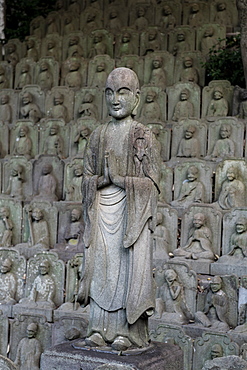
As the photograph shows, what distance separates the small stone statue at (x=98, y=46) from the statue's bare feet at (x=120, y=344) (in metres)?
11.8

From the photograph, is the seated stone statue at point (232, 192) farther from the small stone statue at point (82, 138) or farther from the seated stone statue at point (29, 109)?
the seated stone statue at point (29, 109)

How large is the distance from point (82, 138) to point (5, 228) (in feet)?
8.08

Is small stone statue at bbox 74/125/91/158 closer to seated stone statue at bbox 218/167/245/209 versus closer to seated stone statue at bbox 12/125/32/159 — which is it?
seated stone statue at bbox 12/125/32/159

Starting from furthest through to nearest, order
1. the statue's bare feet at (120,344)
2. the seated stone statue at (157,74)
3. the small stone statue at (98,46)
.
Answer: the small stone statue at (98,46)
the seated stone statue at (157,74)
the statue's bare feet at (120,344)

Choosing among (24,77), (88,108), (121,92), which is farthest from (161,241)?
(24,77)

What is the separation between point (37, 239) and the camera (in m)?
12.6

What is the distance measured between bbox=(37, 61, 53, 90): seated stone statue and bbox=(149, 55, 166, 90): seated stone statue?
2.23 m

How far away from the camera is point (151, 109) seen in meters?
15.1

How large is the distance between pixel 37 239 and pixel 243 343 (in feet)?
13.8

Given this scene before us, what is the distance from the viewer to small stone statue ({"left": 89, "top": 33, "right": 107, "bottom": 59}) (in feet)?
59.2

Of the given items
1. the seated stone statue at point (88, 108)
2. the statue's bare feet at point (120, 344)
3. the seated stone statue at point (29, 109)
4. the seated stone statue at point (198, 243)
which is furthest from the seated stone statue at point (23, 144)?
the statue's bare feet at point (120, 344)

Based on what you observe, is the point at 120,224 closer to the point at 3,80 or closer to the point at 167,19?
the point at 3,80

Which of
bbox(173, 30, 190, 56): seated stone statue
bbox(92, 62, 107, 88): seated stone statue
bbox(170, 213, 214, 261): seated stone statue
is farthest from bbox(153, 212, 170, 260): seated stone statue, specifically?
bbox(173, 30, 190, 56): seated stone statue

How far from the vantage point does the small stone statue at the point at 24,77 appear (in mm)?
17438
